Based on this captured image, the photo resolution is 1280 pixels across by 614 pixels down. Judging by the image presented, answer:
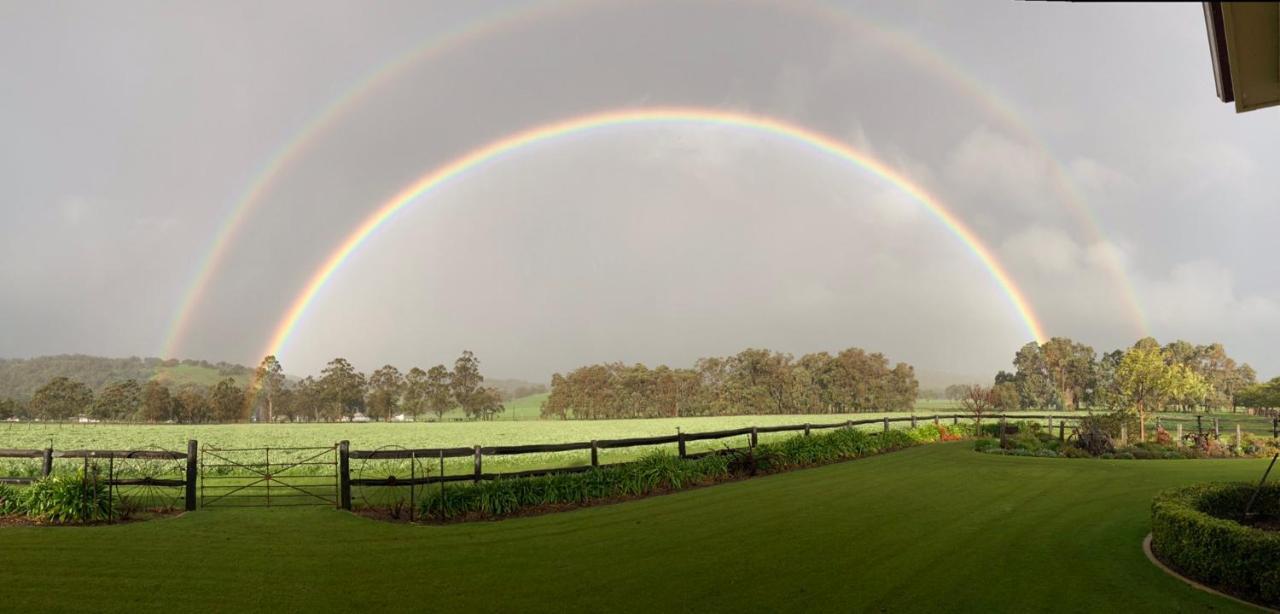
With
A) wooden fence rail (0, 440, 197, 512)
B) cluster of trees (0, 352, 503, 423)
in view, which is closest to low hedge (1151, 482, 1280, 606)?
wooden fence rail (0, 440, 197, 512)

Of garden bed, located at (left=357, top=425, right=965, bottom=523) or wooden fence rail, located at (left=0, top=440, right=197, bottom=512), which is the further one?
wooden fence rail, located at (left=0, top=440, right=197, bottom=512)

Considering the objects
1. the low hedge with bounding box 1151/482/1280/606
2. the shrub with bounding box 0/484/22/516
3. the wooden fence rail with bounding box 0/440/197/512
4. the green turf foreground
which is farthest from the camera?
the wooden fence rail with bounding box 0/440/197/512

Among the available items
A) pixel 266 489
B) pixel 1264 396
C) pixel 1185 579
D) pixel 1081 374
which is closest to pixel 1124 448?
pixel 1185 579

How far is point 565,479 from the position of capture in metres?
13.9

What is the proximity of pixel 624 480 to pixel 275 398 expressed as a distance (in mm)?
155193

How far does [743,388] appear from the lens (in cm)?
13325

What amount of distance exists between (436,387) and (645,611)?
14937 centimetres

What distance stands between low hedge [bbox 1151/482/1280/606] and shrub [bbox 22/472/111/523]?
1613 cm

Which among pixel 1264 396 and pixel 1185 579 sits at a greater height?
pixel 1185 579

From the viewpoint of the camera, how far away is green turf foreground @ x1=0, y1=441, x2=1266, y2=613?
7.26 meters

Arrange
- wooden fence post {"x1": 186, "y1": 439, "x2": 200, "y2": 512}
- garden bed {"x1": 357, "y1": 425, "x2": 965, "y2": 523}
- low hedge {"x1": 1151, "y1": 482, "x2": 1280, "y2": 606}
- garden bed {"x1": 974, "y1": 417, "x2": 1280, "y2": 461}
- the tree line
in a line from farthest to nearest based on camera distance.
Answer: the tree line
garden bed {"x1": 974, "y1": 417, "x2": 1280, "y2": 461}
wooden fence post {"x1": 186, "y1": 439, "x2": 200, "y2": 512}
garden bed {"x1": 357, "y1": 425, "x2": 965, "y2": 523}
low hedge {"x1": 1151, "y1": 482, "x2": 1280, "y2": 606}

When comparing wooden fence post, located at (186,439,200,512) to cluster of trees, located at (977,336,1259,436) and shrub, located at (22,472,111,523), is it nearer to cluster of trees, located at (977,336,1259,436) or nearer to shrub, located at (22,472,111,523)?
shrub, located at (22,472,111,523)

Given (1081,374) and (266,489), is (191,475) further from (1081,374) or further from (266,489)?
(1081,374)

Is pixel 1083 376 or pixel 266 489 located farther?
pixel 1083 376
